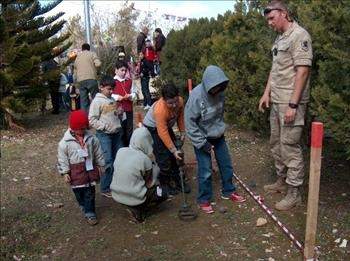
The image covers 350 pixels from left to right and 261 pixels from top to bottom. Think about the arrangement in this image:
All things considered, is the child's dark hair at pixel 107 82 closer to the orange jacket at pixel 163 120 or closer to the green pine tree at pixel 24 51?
the orange jacket at pixel 163 120

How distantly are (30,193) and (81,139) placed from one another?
1.88 m

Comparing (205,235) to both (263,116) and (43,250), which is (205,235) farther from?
(263,116)

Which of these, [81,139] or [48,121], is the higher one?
[81,139]

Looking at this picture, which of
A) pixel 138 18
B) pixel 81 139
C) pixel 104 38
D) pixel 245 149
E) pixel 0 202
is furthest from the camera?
pixel 138 18

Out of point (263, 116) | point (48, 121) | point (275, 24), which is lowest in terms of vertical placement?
point (48, 121)

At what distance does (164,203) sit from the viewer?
5668 millimetres

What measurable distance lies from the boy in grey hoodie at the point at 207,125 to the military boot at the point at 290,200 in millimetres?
532

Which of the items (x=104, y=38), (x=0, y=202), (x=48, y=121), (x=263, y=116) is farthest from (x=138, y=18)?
(x=0, y=202)

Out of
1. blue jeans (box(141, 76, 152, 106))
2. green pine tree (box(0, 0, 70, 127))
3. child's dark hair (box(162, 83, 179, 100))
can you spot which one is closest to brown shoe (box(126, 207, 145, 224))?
child's dark hair (box(162, 83, 179, 100))

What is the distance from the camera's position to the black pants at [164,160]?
573 cm

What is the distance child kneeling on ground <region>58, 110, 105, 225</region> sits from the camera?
4.95 meters

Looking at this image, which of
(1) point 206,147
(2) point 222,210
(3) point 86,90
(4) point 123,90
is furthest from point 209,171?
(3) point 86,90

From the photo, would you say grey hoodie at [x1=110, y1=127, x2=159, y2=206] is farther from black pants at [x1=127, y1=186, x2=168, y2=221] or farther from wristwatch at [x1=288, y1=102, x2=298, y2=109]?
wristwatch at [x1=288, y1=102, x2=298, y2=109]

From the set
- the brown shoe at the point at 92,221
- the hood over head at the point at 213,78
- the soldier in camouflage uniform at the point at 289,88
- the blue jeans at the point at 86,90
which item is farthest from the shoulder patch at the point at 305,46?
the blue jeans at the point at 86,90
